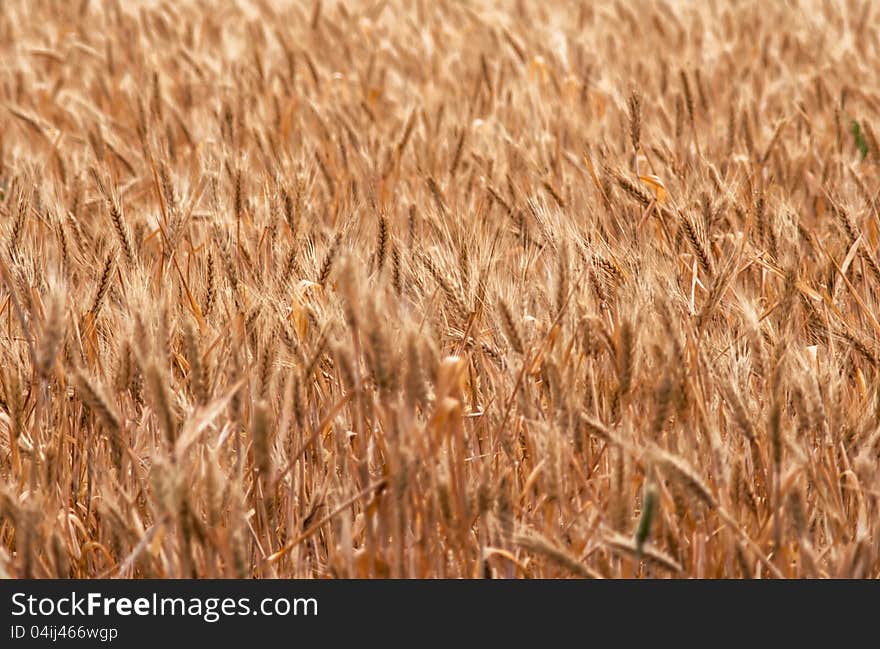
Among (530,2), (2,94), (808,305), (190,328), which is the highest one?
(530,2)

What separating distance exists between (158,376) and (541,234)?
124cm

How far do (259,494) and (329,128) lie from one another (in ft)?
6.43

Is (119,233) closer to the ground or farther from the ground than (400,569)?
farther from the ground

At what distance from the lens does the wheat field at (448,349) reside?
5.45ft

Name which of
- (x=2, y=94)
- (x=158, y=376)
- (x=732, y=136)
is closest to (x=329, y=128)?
(x=732, y=136)

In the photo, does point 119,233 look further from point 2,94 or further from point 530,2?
point 530,2

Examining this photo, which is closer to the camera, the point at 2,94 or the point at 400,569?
the point at 400,569

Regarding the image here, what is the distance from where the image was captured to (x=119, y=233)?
A: 2416 millimetres

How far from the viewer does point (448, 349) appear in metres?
2.23

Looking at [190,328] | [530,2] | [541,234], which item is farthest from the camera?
[530,2]

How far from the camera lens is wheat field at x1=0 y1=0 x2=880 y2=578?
1.66m

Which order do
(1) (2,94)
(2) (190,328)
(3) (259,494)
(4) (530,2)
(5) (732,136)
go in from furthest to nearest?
1. (4) (530,2)
2. (1) (2,94)
3. (5) (732,136)
4. (3) (259,494)
5. (2) (190,328)
